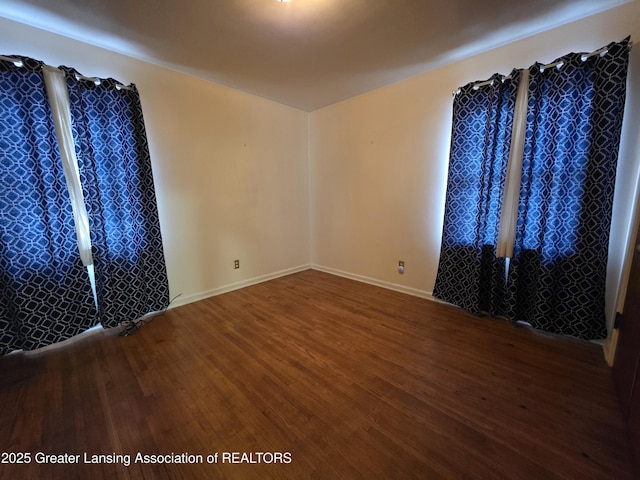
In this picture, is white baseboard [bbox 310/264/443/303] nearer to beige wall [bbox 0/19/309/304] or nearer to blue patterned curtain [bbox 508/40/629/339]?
beige wall [bbox 0/19/309/304]

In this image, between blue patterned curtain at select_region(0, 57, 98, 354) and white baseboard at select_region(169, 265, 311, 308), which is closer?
blue patterned curtain at select_region(0, 57, 98, 354)

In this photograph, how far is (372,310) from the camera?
2.67 m

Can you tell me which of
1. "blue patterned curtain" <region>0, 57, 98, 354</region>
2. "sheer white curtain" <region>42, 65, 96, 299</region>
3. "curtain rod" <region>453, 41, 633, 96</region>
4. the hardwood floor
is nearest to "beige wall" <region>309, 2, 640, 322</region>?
"curtain rod" <region>453, 41, 633, 96</region>

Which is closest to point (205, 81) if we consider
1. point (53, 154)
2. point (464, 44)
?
point (53, 154)

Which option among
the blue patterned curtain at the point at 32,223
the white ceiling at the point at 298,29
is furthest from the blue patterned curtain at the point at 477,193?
the blue patterned curtain at the point at 32,223

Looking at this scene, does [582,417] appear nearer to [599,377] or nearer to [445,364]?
[599,377]

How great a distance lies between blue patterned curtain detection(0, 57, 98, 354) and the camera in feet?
5.90

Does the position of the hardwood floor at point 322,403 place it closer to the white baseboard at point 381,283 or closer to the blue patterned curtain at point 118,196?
the blue patterned curtain at point 118,196

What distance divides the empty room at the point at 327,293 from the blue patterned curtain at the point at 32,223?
0.01m

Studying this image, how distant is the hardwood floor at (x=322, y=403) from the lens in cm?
114

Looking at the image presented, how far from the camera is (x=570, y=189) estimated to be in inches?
76.9

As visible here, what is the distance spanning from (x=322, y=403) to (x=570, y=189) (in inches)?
96.1

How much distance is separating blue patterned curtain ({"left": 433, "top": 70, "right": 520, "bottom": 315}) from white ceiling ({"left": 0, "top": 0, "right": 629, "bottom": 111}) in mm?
440

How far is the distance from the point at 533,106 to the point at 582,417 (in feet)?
7.24
